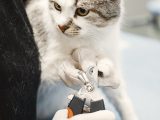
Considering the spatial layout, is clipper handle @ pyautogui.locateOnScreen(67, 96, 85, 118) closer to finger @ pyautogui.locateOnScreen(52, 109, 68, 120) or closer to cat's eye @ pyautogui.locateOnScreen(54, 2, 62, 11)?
finger @ pyautogui.locateOnScreen(52, 109, 68, 120)

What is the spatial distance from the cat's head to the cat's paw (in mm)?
79

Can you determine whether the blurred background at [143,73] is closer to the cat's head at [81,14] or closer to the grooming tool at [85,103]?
the cat's head at [81,14]

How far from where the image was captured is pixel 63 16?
2.04 ft

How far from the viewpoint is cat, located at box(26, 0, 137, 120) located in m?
0.61

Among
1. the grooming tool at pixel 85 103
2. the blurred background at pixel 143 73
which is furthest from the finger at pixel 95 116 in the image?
the blurred background at pixel 143 73

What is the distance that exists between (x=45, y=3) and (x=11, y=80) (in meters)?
0.26

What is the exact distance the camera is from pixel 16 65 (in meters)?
0.55

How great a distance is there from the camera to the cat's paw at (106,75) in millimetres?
590

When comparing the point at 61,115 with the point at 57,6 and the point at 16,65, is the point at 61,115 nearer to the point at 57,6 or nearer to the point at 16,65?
the point at 16,65

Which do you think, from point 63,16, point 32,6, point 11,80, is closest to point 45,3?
point 32,6

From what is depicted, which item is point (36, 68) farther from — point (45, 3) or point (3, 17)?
point (45, 3)

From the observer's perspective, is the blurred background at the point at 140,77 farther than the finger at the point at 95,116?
Yes

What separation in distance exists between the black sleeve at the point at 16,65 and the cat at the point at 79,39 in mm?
66

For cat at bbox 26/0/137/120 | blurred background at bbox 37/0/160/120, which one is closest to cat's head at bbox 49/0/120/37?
cat at bbox 26/0/137/120
